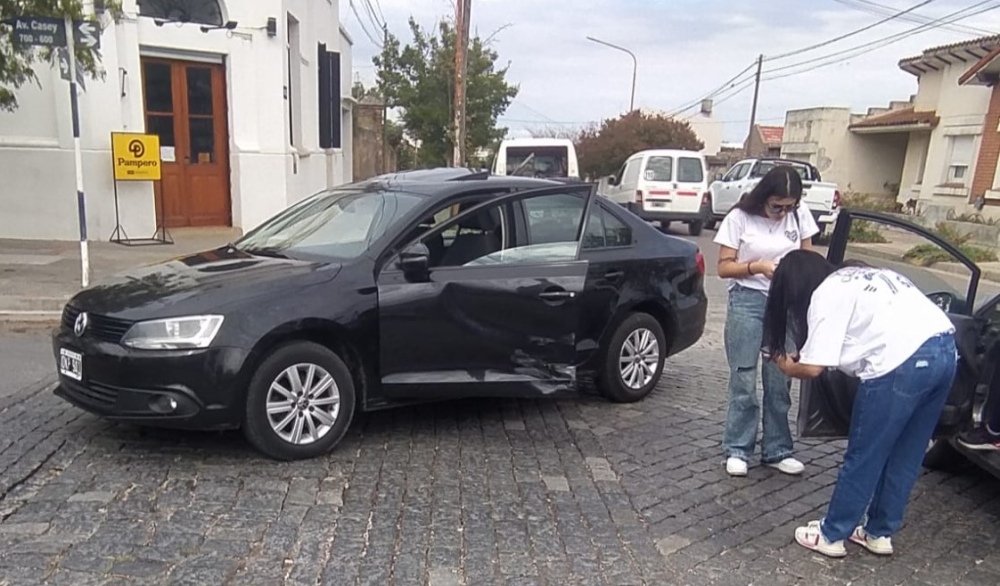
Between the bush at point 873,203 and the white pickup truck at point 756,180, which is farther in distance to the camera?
the bush at point 873,203

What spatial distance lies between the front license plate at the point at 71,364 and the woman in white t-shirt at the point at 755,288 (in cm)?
342

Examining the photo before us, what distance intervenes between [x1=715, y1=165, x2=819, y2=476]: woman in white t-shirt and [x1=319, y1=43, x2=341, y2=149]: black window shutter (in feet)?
48.5

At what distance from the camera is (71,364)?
12.8ft

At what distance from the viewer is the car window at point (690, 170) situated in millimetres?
18312

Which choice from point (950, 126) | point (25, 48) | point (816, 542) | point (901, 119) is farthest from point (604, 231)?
point (901, 119)

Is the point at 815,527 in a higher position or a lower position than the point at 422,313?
lower

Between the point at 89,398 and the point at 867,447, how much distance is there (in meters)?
3.73

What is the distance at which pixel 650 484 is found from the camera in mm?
3924

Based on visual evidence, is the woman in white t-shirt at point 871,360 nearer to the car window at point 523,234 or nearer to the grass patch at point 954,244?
the car window at point 523,234

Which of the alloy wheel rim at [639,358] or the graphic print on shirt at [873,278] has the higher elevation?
the graphic print on shirt at [873,278]

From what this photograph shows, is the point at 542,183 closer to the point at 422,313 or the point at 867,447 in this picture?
the point at 422,313

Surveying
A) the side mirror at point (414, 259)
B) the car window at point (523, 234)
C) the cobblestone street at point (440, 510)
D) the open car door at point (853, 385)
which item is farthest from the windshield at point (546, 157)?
the open car door at point (853, 385)

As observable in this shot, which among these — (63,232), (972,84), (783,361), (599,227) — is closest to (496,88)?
(972,84)

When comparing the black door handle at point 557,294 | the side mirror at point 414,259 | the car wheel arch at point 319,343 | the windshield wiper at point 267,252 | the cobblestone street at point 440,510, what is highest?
the side mirror at point 414,259
